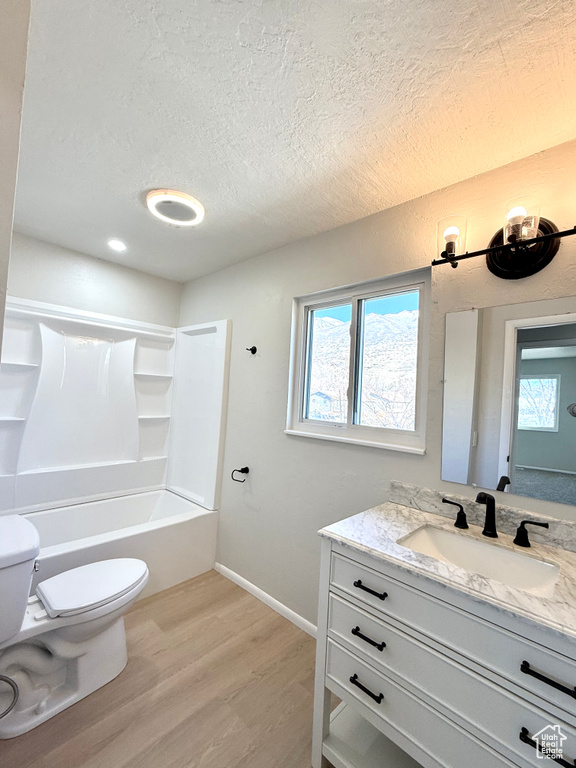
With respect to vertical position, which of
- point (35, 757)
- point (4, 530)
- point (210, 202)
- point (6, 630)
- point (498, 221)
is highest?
point (210, 202)

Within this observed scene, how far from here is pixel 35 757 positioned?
1245 millimetres

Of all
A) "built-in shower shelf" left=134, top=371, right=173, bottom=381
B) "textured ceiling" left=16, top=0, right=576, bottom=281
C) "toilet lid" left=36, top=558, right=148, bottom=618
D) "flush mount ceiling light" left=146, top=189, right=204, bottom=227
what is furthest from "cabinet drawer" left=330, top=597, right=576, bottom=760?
"built-in shower shelf" left=134, top=371, right=173, bottom=381

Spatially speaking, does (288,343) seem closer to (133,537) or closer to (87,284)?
(133,537)

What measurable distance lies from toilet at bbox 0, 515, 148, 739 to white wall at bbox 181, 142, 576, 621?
92 centimetres

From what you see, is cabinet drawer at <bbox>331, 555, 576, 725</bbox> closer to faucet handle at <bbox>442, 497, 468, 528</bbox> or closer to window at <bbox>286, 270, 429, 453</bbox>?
faucet handle at <bbox>442, 497, 468, 528</bbox>

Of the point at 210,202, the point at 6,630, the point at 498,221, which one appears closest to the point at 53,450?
the point at 6,630

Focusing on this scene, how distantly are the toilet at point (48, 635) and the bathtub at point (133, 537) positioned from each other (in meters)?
0.36

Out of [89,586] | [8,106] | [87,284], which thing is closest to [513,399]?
[8,106]

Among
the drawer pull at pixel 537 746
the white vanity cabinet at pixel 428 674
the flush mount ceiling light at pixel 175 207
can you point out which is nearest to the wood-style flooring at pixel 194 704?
the white vanity cabinet at pixel 428 674

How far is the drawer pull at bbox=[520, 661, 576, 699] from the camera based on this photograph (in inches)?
29.6

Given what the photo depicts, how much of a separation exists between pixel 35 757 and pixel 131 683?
15.4 inches

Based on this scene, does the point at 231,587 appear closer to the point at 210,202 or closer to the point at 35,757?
the point at 35,757

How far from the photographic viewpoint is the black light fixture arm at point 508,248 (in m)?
1.17

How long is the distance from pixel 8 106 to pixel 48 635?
196 cm
